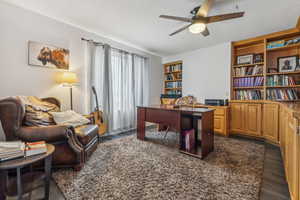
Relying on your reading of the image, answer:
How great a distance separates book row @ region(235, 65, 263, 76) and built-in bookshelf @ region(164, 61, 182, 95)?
175 cm

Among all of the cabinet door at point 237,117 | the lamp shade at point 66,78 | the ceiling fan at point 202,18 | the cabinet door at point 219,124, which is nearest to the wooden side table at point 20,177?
the lamp shade at point 66,78

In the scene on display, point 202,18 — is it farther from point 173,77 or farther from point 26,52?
point 173,77

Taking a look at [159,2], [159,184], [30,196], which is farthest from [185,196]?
[159,2]

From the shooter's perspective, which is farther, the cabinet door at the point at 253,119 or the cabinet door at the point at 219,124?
the cabinet door at the point at 219,124

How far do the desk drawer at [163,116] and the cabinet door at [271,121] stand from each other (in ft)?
7.10

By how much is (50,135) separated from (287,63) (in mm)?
4561

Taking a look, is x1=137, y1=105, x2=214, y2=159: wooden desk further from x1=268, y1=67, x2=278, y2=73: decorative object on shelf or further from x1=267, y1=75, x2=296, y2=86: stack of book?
x1=268, y1=67, x2=278, y2=73: decorative object on shelf

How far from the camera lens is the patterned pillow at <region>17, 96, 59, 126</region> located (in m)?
1.84

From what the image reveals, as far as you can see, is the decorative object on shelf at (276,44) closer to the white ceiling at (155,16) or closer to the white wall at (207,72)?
the white ceiling at (155,16)

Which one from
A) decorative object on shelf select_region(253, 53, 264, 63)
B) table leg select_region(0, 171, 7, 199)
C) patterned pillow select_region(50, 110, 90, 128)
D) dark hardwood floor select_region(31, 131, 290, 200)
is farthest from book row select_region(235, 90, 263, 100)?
table leg select_region(0, 171, 7, 199)

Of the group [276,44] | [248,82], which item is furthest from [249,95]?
[276,44]

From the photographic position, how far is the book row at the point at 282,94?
2.82 m

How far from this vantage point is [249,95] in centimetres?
336

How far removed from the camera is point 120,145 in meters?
2.73
